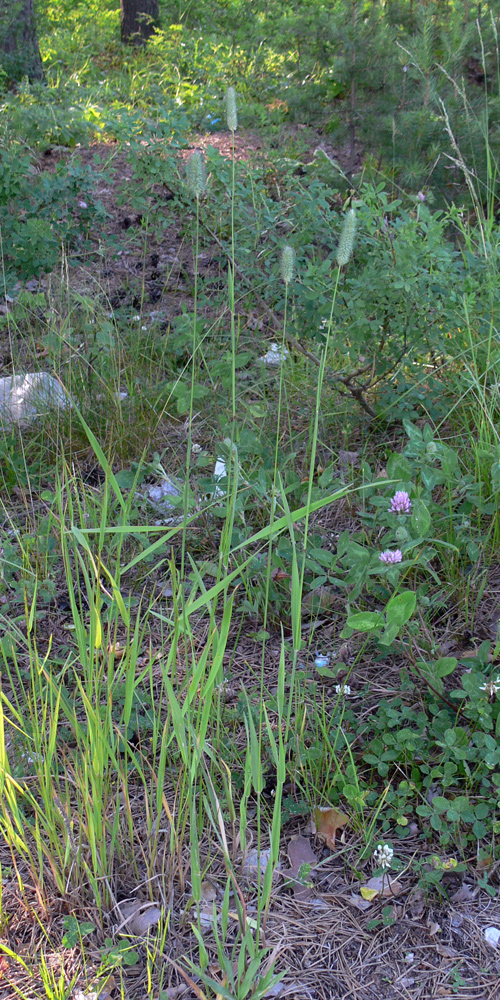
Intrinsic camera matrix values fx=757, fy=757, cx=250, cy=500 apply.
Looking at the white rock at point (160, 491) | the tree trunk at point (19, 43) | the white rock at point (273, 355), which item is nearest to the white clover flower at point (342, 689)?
the white rock at point (160, 491)

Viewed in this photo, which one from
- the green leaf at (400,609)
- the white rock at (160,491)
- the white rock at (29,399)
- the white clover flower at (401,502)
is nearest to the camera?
the green leaf at (400,609)

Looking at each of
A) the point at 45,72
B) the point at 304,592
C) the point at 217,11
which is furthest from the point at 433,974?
the point at 217,11

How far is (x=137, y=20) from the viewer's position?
8.62 metres

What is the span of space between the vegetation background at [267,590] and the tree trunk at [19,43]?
3.41 metres

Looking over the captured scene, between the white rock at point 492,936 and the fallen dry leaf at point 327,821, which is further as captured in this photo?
the fallen dry leaf at point 327,821

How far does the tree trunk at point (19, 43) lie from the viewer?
250 inches

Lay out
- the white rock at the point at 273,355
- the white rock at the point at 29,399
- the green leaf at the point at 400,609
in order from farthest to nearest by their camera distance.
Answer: the white rock at the point at 273,355 → the white rock at the point at 29,399 → the green leaf at the point at 400,609

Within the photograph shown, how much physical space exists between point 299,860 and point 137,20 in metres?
9.53

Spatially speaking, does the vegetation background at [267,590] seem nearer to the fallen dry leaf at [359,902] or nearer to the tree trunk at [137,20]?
the fallen dry leaf at [359,902]

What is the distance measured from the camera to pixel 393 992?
1.27 metres

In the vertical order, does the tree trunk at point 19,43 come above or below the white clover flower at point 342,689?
above

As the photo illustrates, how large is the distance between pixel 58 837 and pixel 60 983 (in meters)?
0.27

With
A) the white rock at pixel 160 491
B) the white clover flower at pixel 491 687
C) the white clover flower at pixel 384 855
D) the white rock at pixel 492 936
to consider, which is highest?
the white clover flower at pixel 491 687

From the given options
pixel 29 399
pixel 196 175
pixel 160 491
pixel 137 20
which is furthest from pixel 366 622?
pixel 137 20
